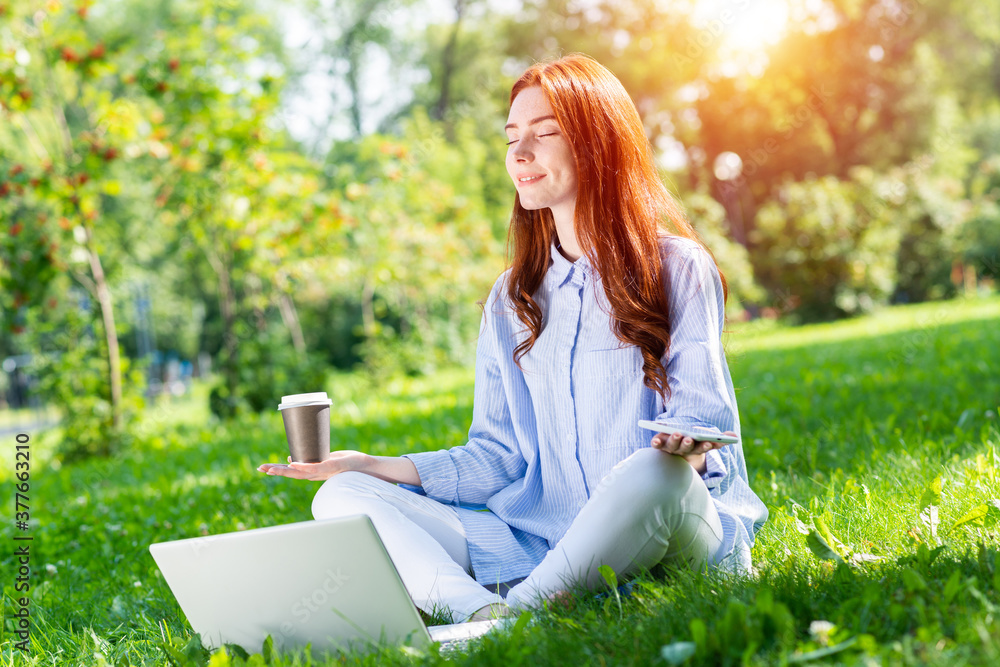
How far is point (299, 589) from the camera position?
5.65 feet

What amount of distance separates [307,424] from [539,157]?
36.0 inches

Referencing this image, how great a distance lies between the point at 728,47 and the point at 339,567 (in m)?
21.2

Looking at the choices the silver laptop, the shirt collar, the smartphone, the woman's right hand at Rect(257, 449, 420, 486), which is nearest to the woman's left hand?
the smartphone

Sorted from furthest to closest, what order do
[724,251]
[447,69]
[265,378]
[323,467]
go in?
[447,69] < [724,251] < [265,378] < [323,467]

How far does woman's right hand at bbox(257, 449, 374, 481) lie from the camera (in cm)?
201

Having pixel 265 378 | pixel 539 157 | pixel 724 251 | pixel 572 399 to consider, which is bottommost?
pixel 265 378

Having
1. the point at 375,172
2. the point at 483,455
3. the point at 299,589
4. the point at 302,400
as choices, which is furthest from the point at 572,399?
the point at 375,172

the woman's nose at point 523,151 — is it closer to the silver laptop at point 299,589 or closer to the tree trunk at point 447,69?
the silver laptop at point 299,589

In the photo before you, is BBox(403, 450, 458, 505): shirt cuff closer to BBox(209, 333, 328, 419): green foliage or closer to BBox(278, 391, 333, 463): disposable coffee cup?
BBox(278, 391, 333, 463): disposable coffee cup

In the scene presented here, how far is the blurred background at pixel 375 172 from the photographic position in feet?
21.0

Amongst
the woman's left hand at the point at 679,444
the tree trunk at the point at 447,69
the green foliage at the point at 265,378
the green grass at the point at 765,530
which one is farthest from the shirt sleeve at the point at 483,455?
the tree trunk at the point at 447,69

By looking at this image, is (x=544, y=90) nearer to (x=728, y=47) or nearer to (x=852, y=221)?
(x=852, y=221)

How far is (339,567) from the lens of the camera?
1.67m

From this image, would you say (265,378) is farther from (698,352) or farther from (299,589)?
(698,352)
